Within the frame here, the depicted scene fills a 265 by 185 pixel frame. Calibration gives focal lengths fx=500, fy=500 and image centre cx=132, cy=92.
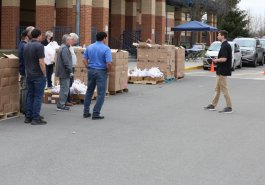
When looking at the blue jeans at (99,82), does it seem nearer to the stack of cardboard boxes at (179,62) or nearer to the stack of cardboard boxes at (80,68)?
the stack of cardboard boxes at (80,68)

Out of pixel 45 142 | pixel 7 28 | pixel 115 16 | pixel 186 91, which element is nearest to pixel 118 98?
pixel 186 91

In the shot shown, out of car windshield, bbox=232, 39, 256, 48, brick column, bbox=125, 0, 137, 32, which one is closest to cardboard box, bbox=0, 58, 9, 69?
car windshield, bbox=232, 39, 256, 48

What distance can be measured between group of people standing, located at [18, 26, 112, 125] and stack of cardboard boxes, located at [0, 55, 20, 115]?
164mm

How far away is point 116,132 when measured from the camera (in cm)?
973

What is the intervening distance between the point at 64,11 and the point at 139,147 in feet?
70.3

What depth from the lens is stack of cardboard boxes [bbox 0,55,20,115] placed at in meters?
10.7

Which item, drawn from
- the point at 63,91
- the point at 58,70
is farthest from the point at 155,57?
the point at 58,70

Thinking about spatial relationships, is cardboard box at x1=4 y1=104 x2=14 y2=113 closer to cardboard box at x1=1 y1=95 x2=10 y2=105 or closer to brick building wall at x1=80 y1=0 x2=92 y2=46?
cardboard box at x1=1 y1=95 x2=10 y2=105

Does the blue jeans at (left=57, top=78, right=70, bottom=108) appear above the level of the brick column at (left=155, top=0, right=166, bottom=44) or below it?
below

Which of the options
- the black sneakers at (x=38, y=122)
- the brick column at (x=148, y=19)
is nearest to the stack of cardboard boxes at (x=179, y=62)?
the black sneakers at (x=38, y=122)

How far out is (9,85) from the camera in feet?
35.9

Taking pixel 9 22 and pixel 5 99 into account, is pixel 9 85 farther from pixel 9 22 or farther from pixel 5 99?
pixel 9 22

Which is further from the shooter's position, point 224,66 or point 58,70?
point 224,66

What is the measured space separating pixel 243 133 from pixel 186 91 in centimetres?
745
